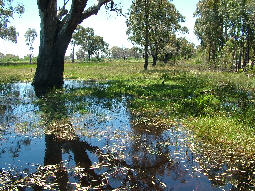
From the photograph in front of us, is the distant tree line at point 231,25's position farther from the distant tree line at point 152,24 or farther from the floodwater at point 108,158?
the floodwater at point 108,158

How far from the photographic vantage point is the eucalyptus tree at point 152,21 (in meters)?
33.1

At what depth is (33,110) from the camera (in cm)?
998

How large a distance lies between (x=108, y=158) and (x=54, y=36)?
1344 cm

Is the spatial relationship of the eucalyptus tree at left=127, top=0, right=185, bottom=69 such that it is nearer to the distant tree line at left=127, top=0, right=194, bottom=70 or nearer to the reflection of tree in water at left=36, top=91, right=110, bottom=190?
the distant tree line at left=127, top=0, right=194, bottom=70

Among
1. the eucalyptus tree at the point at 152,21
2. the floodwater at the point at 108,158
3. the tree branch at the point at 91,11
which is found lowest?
the floodwater at the point at 108,158

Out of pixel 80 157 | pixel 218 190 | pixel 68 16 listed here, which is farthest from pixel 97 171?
pixel 68 16

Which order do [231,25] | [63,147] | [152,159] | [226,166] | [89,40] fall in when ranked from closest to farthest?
1. [226,166]
2. [152,159]
3. [63,147]
4. [231,25]
5. [89,40]

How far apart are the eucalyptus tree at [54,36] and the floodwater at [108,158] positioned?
869 centimetres

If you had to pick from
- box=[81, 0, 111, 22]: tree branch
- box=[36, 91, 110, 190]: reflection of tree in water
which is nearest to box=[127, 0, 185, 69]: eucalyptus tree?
box=[81, 0, 111, 22]: tree branch

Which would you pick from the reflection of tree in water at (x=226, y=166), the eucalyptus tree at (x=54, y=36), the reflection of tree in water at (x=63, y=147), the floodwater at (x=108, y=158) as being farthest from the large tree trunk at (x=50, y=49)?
the reflection of tree in water at (x=226, y=166)

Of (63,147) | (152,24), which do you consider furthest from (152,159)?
(152,24)

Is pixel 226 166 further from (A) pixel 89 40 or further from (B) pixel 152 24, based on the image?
(A) pixel 89 40

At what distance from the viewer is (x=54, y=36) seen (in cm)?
1708

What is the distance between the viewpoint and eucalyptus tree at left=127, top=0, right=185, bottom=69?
109ft
